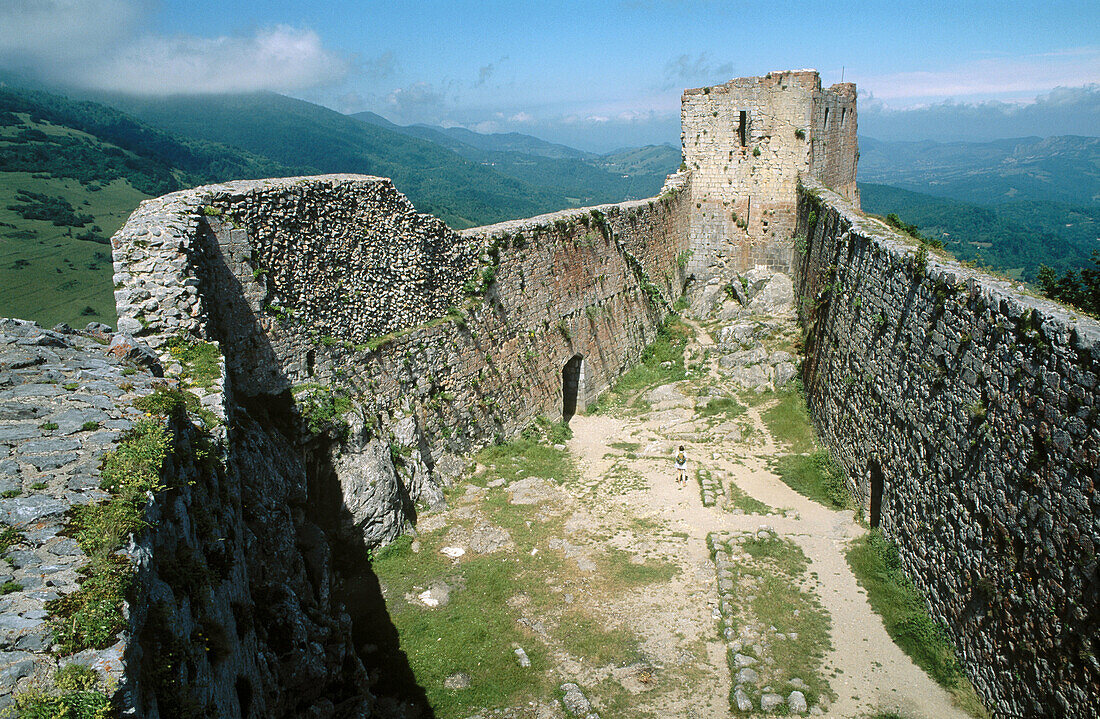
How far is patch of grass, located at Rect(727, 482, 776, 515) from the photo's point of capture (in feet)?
39.9

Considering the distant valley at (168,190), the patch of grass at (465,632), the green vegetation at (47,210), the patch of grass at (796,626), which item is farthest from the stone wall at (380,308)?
the green vegetation at (47,210)

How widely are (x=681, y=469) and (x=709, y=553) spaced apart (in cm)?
311

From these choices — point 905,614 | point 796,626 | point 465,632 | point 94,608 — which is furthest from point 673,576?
point 94,608

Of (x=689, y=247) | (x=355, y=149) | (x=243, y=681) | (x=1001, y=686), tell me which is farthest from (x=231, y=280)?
(x=355, y=149)

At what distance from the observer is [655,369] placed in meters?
20.0

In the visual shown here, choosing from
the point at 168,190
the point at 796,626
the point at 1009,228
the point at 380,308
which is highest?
the point at 168,190

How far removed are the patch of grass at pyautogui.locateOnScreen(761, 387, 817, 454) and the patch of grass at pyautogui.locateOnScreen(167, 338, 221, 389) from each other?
12.1m

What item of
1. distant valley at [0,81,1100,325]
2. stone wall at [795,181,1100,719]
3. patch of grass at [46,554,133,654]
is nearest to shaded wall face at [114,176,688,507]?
patch of grass at [46,554,133,654]

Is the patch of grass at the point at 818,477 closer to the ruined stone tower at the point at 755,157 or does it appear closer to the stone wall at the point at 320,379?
the stone wall at the point at 320,379

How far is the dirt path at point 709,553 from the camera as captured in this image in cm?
791

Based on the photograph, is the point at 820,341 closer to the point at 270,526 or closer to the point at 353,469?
the point at 353,469

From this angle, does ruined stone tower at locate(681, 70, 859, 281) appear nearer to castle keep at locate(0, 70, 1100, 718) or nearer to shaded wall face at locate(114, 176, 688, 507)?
castle keep at locate(0, 70, 1100, 718)

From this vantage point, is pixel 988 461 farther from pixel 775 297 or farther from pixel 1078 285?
pixel 775 297

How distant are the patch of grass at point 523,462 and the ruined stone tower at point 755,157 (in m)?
10.3
